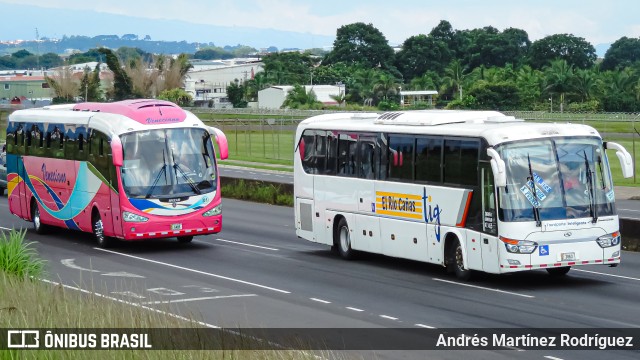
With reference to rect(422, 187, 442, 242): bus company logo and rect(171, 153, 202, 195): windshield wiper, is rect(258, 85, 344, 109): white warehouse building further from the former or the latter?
rect(422, 187, 442, 242): bus company logo

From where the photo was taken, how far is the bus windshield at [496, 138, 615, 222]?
760 inches

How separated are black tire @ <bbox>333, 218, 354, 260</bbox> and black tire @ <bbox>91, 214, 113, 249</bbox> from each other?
5.74 m

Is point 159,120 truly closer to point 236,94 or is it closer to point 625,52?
point 236,94

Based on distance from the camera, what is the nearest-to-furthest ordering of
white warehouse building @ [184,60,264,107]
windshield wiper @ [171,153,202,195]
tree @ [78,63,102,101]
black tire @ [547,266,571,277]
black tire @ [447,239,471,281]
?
1. black tire @ [447,239,471,281]
2. black tire @ [547,266,571,277]
3. windshield wiper @ [171,153,202,195]
4. tree @ [78,63,102,101]
5. white warehouse building @ [184,60,264,107]

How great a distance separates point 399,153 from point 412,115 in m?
0.77

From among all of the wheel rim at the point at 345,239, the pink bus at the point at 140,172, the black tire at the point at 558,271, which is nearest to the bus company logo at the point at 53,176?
the pink bus at the point at 140,172

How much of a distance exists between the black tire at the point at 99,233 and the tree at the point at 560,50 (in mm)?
124929

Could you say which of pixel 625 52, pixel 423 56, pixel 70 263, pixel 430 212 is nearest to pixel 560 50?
pixel 423 56

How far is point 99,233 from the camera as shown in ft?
89.6

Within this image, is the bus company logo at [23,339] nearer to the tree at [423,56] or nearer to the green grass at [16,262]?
the green grass at [16,262]

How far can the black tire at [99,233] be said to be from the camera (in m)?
27.1

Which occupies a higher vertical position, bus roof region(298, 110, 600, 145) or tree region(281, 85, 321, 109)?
bus roof region(298, 110, 600, 145)

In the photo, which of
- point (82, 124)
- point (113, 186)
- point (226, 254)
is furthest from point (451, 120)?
point (82, 124)

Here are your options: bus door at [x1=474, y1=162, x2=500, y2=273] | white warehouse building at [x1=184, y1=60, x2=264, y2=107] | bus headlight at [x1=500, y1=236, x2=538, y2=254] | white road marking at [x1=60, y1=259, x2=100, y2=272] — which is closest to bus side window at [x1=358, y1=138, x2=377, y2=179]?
bus door at [x1=474, y1=162, x2=500, y2=273]
